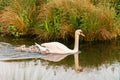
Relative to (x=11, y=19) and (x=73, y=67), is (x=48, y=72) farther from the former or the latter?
(x=11, y=19)

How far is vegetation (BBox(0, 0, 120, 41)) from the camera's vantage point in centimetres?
1577

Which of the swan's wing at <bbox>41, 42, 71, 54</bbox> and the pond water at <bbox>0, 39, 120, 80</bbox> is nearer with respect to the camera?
the pond water at <bbox>0, 39, 120, 80</bbox>

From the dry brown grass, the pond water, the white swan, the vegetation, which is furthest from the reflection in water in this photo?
the dry brown grass

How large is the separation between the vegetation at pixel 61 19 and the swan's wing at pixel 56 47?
1.71m

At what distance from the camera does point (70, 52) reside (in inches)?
552

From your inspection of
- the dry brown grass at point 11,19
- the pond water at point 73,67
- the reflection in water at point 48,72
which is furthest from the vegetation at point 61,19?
the reflection in water at point 48,72

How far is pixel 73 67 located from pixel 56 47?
1.67 m

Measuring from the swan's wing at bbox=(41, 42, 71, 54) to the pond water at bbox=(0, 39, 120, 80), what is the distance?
263mm

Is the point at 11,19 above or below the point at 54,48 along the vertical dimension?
above

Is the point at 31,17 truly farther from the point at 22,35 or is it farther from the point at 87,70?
the point at 87,70

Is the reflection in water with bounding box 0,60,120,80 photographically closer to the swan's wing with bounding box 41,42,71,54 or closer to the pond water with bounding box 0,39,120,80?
the pond water with bounding box 0,39,120,80

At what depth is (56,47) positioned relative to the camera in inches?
548

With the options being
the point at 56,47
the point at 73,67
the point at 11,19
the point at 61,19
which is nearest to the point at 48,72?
the point at 73,67

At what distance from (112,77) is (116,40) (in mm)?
5141
